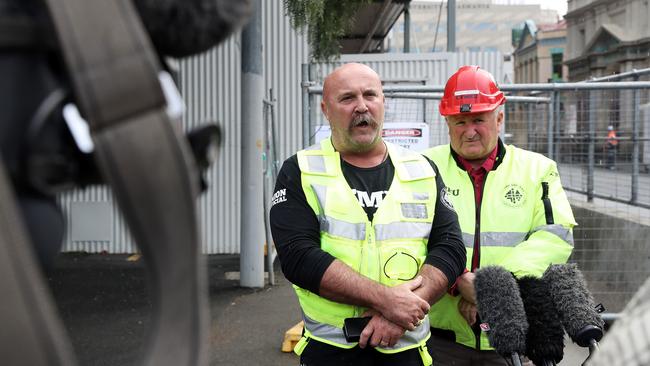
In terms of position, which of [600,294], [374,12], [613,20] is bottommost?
[600,294]

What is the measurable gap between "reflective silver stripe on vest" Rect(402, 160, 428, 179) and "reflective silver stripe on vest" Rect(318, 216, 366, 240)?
1.05ft

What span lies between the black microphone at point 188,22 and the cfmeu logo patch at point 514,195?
2252 millimetres

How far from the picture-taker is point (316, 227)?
253 cm

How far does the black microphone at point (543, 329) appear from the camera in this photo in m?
2.32

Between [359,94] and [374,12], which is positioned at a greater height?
[374,12]

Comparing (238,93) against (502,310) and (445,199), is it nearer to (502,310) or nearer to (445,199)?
(445,199)

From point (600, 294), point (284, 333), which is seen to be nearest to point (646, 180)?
point (600, 294)

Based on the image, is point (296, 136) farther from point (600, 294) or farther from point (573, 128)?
point (600, 294)

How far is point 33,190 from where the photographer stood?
751 millimetres

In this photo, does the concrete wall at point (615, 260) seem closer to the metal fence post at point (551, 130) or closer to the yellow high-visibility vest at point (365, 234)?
the metal fence post at point (551, 130)

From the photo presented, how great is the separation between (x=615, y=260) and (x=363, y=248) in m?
4.03

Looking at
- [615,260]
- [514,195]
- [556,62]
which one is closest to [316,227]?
[514,195]

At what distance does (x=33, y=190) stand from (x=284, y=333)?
511cm

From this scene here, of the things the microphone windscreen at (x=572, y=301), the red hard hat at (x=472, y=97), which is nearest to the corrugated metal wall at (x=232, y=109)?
the red hard hat at (x=472, y=97)
